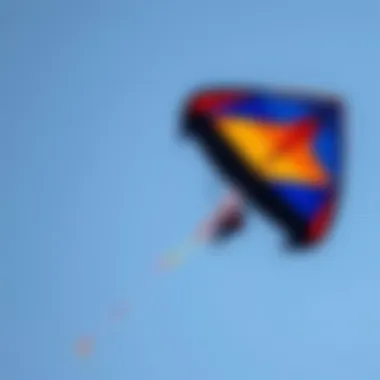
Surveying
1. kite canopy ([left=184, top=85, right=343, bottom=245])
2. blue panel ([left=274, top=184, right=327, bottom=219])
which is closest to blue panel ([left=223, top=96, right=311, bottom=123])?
kite canopy ([left=184, top=85, right=343, bottom=245])

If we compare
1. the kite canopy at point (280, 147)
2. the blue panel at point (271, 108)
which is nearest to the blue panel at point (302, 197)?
the kite canopy at point (280, 147)

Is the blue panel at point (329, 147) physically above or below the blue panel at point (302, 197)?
above

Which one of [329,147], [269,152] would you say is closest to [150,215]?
→ [269,152]

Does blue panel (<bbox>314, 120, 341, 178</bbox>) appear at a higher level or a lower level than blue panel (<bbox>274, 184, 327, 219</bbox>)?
higher

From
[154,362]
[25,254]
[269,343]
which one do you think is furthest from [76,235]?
[269,343]

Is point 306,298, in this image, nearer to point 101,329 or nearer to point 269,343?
point 269,343

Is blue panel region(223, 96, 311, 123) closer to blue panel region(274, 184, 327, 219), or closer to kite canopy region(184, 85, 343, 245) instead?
kite canopy region(184, 85, 343, 245)

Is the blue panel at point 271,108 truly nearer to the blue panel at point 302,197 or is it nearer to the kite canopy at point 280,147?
the kite canopy at point 280,147
